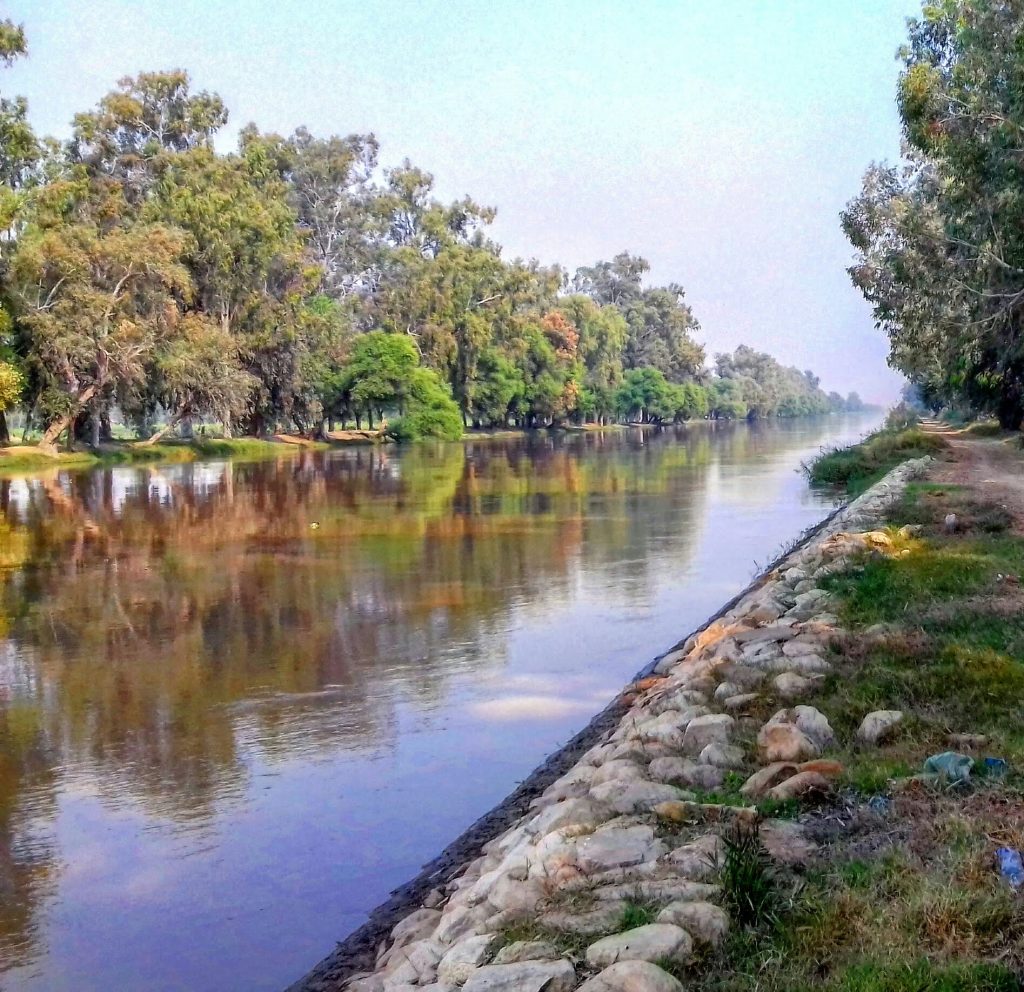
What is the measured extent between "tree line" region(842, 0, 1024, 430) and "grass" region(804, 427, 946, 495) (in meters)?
2.58

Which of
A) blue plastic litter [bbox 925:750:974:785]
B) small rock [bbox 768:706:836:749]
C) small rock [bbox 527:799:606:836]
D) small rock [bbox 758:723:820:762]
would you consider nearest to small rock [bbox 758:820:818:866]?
blue plastic litter [bbox 925:750:974:785]

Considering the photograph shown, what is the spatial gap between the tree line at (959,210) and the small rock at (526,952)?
16670 millimetres

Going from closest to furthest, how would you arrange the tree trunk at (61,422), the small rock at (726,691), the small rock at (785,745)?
the small rock at (785,745) → the small rock at (726,691) → the tree trunk at (61,422)

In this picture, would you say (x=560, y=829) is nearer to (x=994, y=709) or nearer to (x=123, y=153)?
(x=994, y=709)

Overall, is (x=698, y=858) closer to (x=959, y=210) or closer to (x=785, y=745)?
(x=785, y=745)

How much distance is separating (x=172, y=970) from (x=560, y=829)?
1.92 metres

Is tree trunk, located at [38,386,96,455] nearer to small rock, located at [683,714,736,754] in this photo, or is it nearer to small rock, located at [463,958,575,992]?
small rock, located at [683,714,736,754]

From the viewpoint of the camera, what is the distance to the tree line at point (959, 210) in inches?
778

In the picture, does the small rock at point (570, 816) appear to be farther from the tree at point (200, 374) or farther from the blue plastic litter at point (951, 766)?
the tree at point (200, 374)

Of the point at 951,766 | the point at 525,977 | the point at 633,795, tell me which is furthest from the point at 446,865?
the point at 951,766

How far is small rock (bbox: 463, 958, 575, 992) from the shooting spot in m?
3.66

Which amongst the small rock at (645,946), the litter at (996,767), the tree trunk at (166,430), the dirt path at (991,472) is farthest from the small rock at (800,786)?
the tree trunk at (166,430)

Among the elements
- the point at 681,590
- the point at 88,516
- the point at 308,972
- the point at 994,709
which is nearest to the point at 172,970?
the point at 308,972

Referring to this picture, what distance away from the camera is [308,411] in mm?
65688
